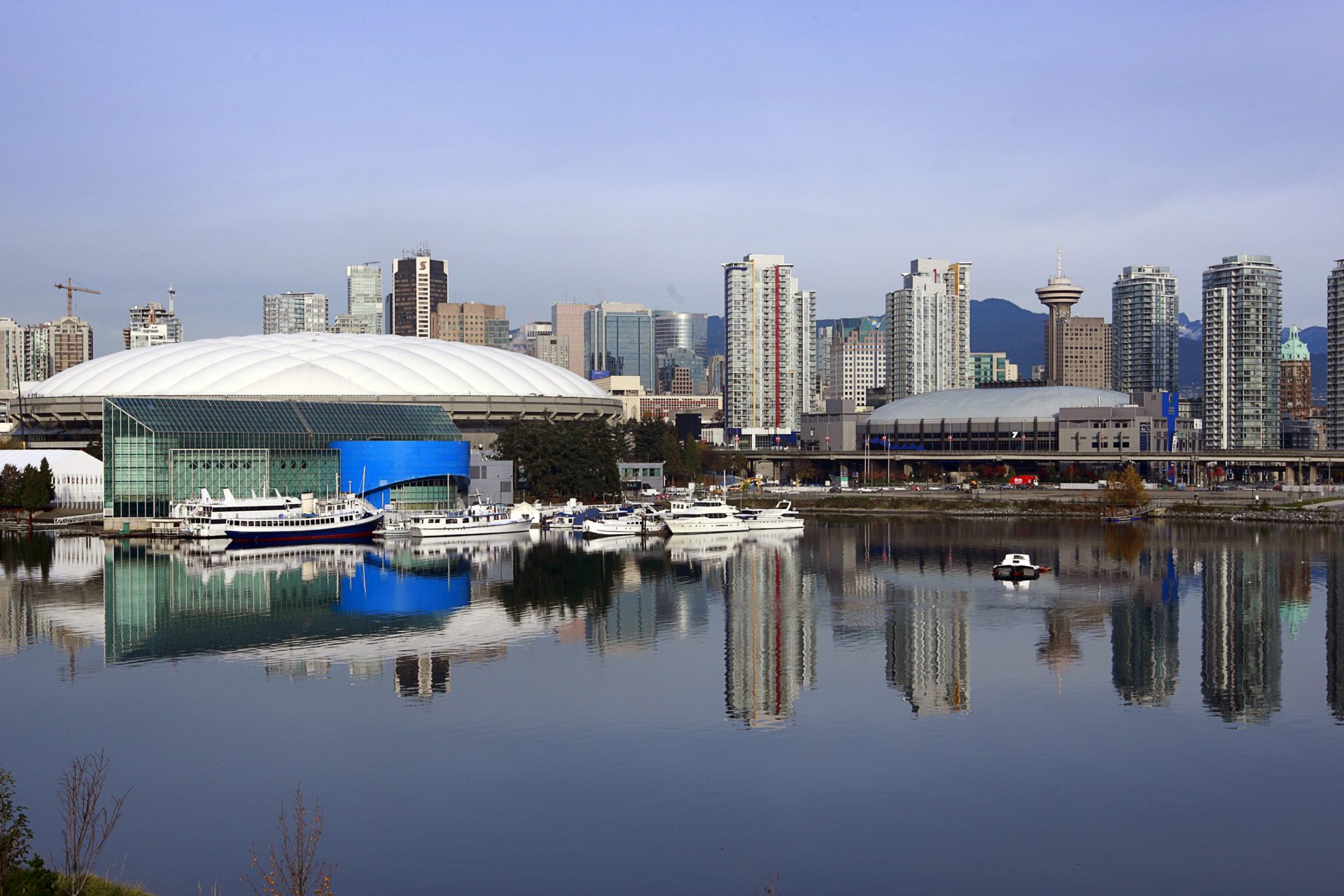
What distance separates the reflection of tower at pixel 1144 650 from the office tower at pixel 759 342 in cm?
12429

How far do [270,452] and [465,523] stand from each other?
12388 millimetres

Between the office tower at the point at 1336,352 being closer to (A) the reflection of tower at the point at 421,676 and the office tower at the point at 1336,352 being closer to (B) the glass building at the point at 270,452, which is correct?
(B) the glass building at the point at 270,452

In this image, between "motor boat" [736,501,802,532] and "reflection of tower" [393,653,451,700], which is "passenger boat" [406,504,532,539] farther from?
"reflection of tower" [393,653,451,700]

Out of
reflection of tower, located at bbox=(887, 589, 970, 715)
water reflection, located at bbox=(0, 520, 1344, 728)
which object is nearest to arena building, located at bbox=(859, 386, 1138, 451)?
water reflection, located at bbox=(0, 520, 1344, 728)

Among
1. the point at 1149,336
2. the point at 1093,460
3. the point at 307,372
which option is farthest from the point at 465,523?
the point at 1149,336

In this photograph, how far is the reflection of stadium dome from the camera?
8200 centimetres

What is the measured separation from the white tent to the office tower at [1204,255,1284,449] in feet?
381

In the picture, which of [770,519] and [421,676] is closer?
[421,676]

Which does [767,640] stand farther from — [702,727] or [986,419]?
[986,419]

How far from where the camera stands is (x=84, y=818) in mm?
12516

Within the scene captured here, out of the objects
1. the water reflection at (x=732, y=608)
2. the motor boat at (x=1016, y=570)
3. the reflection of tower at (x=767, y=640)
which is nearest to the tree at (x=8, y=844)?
the water reflection at (x=732, y=608)

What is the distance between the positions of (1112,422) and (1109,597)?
224ft

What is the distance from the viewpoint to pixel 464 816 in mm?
18766

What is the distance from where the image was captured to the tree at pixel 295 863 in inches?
567
